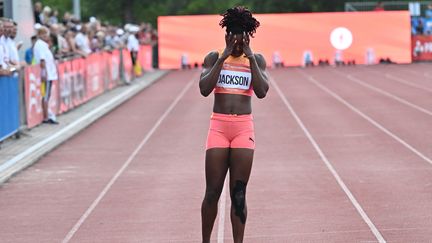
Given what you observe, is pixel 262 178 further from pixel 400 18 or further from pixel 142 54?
pixel 400 18

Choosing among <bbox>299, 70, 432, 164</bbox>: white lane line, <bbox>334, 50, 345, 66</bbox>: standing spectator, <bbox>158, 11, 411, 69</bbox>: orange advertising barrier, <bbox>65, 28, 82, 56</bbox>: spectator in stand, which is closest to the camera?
<bbox>299, 70, 432, 164</bbox>: white lane line

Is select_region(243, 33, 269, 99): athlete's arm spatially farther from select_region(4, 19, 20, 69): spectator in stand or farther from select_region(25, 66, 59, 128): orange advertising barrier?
select_region(25, 66, 59, 128): orange advertising barrier

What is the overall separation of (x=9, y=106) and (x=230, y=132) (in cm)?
968

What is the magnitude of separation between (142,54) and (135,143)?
81.7ft

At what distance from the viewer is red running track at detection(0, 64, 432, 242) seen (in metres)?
9.93

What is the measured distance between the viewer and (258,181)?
43.3 feet

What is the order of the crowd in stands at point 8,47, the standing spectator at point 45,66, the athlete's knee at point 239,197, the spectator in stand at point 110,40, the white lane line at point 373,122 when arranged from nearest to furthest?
the athlete's knee at point 239,197 < the white lane line at point 373,122 < the crowd in stands at point 8,47 < the standing spectator at point 45,66 < the spectator in stand at point 110,40

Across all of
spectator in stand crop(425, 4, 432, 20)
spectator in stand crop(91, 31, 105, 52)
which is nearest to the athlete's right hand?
spectator in stand crop(91, 31, 105, 52)

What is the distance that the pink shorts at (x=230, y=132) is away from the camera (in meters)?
8.11

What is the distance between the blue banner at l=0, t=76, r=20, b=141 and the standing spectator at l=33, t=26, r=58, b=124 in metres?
2.50

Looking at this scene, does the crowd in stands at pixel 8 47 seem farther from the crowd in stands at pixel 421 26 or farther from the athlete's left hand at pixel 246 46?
the crowd in stands at pixel 421 26

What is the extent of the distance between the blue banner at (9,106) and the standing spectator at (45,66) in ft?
8.20

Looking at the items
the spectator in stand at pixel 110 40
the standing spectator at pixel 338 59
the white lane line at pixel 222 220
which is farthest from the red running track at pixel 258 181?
the standing spectator at pixel 338 59

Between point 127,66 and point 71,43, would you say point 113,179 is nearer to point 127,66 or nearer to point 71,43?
point 71,43
